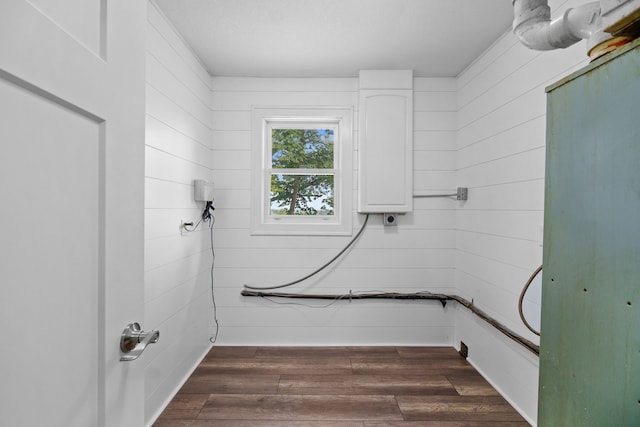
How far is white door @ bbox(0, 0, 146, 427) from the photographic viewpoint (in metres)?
0.46

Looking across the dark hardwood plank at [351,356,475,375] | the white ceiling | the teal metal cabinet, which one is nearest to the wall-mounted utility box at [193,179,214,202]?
the white ceiling

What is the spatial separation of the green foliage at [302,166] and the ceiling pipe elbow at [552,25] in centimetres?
196

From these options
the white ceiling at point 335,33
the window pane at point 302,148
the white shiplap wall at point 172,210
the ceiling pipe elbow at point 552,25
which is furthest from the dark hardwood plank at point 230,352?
the ceiling pipe elbow at point 552,25

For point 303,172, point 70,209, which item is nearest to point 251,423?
point 70,209

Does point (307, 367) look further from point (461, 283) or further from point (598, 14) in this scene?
point (598, 14)

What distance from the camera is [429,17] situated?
2.11 m

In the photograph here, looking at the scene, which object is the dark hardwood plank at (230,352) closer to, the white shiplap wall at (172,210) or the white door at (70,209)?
the white shiplap wall at (172,210)

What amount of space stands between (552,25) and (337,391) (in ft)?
7.36

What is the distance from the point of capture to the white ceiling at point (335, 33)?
1.99 meters

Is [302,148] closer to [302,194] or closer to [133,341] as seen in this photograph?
[302,194]

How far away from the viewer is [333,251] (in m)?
3.00

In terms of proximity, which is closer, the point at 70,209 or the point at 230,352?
the point at 70,209

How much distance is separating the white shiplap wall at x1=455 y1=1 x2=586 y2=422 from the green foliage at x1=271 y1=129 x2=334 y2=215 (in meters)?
1.20

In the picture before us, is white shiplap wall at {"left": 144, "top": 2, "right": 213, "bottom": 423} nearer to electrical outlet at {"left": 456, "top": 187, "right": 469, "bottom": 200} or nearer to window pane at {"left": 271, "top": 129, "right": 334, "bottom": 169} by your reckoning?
window pane at {"left": 271, "top": 129, "right": 334, "bottom": 169}
